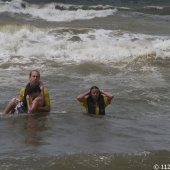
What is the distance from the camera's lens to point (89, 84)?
41.1 ft

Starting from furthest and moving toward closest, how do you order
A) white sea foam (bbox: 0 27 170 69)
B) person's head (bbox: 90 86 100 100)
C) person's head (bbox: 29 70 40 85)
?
white sea foam (bbox: 0 27 170 69) → person's head (bbox: 90 86 100 100) → person's head (bbox: 29 70 40 85)

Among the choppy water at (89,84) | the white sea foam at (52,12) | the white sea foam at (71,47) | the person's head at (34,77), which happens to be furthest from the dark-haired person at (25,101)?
the white sea foam at (52,12)

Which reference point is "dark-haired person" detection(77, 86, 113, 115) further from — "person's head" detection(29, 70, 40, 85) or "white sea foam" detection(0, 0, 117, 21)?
"white sea foam" detection(0, 0, 117, 21)

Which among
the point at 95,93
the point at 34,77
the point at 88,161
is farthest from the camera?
the point at 95,93

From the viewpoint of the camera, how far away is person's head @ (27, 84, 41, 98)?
8750mm

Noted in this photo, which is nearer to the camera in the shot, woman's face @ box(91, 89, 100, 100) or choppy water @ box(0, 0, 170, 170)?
choppy water @ box(0, 0, 170, 170)

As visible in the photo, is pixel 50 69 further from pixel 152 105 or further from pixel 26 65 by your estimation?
pixel 152 105

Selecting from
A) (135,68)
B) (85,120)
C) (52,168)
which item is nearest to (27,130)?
(85,120)

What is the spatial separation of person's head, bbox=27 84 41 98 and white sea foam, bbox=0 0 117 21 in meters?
17.0

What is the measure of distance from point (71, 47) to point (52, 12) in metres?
11.3

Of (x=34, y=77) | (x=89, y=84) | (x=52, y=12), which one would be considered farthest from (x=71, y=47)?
(x=52, y=12)

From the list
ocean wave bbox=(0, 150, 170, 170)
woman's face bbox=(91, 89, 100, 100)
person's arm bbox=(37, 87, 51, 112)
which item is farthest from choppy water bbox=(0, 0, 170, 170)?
woman's face bbox=(91, 89, 100, 100)

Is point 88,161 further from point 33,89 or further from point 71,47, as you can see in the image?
point 71,47

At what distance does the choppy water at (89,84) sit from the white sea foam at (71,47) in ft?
0.11
